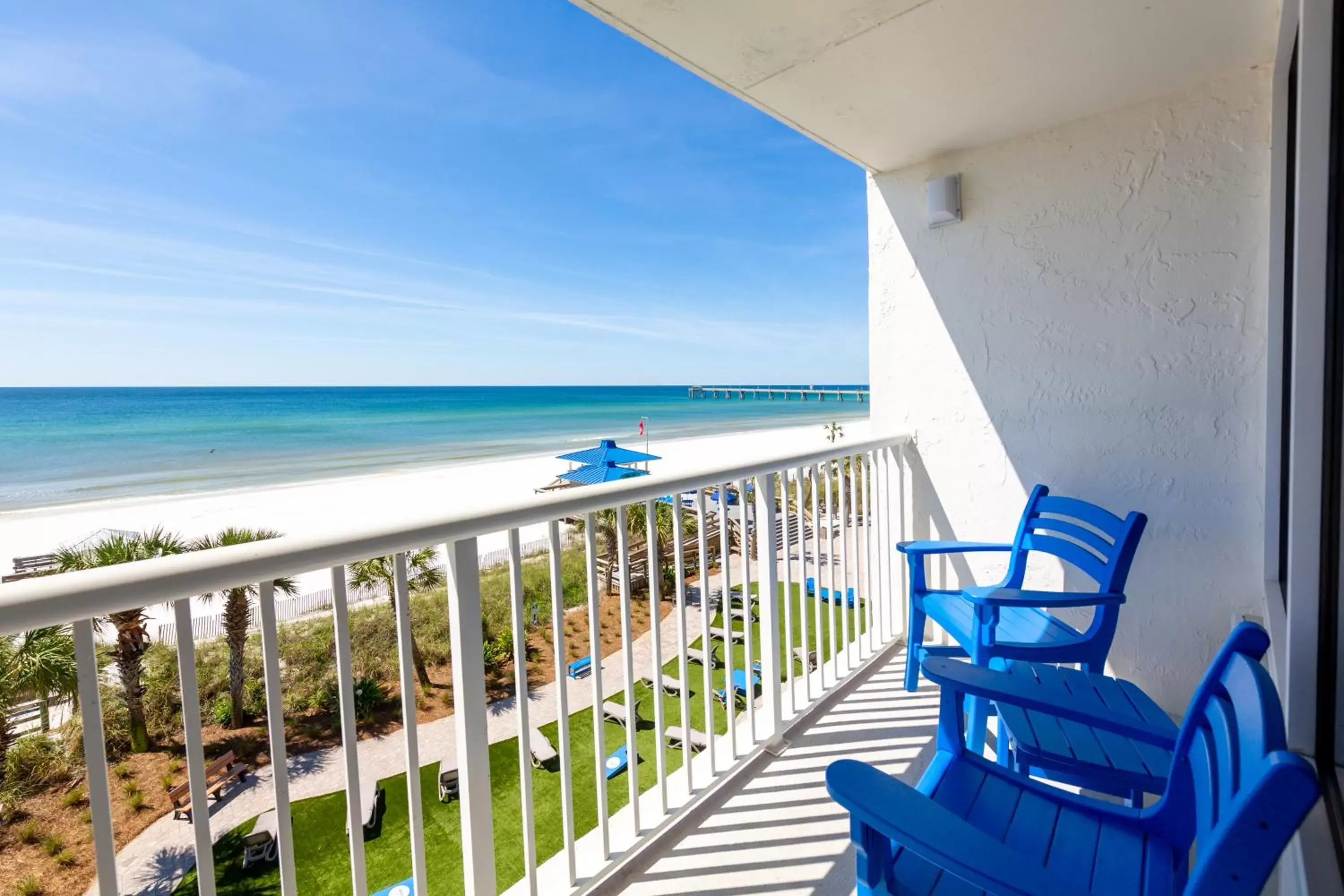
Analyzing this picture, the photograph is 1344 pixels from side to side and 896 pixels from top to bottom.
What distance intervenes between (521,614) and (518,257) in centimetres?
2942

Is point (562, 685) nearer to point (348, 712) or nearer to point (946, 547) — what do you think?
point (348, 712)

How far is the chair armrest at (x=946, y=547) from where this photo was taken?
2.38 meters

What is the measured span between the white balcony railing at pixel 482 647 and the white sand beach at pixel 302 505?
21.8 feet

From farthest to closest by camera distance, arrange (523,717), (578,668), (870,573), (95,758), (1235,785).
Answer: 1. (578,668)
2. (870,573)
3. (523,717)
4. (95,758)
5. (1235,785)

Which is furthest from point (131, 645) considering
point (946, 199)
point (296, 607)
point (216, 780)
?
point (296, 607)

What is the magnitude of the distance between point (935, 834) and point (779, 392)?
45020mm

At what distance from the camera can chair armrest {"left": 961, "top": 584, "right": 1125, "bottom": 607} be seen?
5.73 ft

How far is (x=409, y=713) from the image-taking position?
117 centimetres

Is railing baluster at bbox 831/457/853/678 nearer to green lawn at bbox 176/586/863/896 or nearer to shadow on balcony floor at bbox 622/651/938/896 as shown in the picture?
shadow on balcony floor at bbox 622/651/938/896

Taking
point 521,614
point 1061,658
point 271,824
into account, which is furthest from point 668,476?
point 271,824

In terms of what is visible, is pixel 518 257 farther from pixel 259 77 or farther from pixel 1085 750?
pixel 1085 750

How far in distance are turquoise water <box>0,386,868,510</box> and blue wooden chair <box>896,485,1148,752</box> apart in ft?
57.7

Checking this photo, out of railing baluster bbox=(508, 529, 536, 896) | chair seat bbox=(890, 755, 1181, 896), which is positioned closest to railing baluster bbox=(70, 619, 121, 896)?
railing baluster bbox=(508, 529, 536, 896)

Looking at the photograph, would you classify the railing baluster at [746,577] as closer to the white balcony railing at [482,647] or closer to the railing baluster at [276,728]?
the white balcony railing at [482,647]
